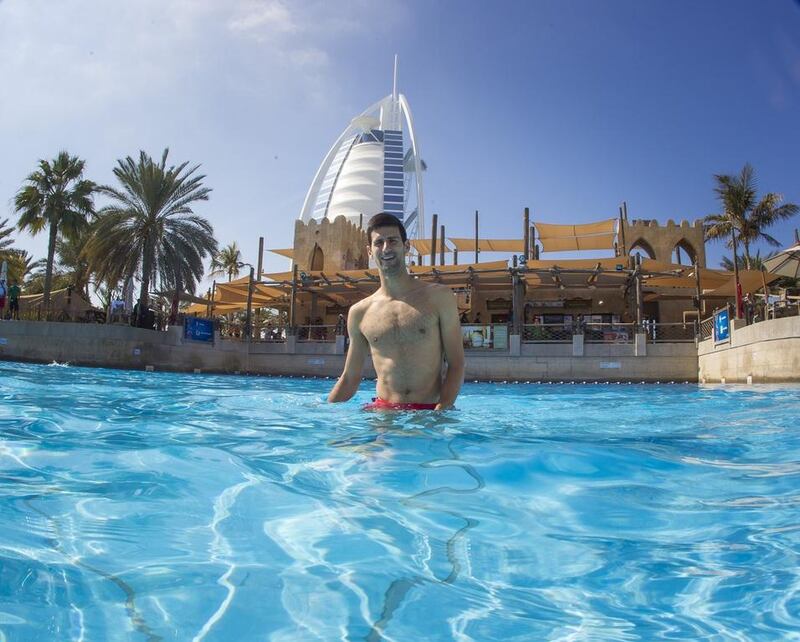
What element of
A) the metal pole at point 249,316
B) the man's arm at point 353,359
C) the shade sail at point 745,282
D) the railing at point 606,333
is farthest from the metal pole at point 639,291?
the man's arm at point 353,359

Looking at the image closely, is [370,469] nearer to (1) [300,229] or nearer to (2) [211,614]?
(2) [211,614]

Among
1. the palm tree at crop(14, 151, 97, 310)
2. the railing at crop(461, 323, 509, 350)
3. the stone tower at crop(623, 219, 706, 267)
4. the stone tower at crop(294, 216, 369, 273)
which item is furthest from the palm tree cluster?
the stone tower at crop(623, 219, 706, 267)

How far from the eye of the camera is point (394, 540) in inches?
69.7

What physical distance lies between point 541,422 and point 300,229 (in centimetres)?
2883

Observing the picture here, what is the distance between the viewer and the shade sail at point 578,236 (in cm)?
3120

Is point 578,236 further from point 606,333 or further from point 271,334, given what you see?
point 271,334

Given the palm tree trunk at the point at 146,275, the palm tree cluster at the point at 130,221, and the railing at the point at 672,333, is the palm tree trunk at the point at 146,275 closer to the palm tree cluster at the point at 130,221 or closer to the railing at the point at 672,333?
the palm tree cluster at the point at 130,221

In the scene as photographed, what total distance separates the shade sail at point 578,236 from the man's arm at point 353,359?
28053mm

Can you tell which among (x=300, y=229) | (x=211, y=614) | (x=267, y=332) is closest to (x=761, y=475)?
(x=211, y=614)

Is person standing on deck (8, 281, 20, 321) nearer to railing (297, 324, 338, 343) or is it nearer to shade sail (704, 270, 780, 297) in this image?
railing (297, 324, 338, 343)

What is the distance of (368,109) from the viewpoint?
91.9m

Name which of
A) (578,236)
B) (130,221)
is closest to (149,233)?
(130,221)

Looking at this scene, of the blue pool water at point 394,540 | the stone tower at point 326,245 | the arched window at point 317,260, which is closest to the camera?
Answer: the blue pool water at point 394,540

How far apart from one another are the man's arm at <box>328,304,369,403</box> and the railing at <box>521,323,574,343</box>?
17.4 meters
